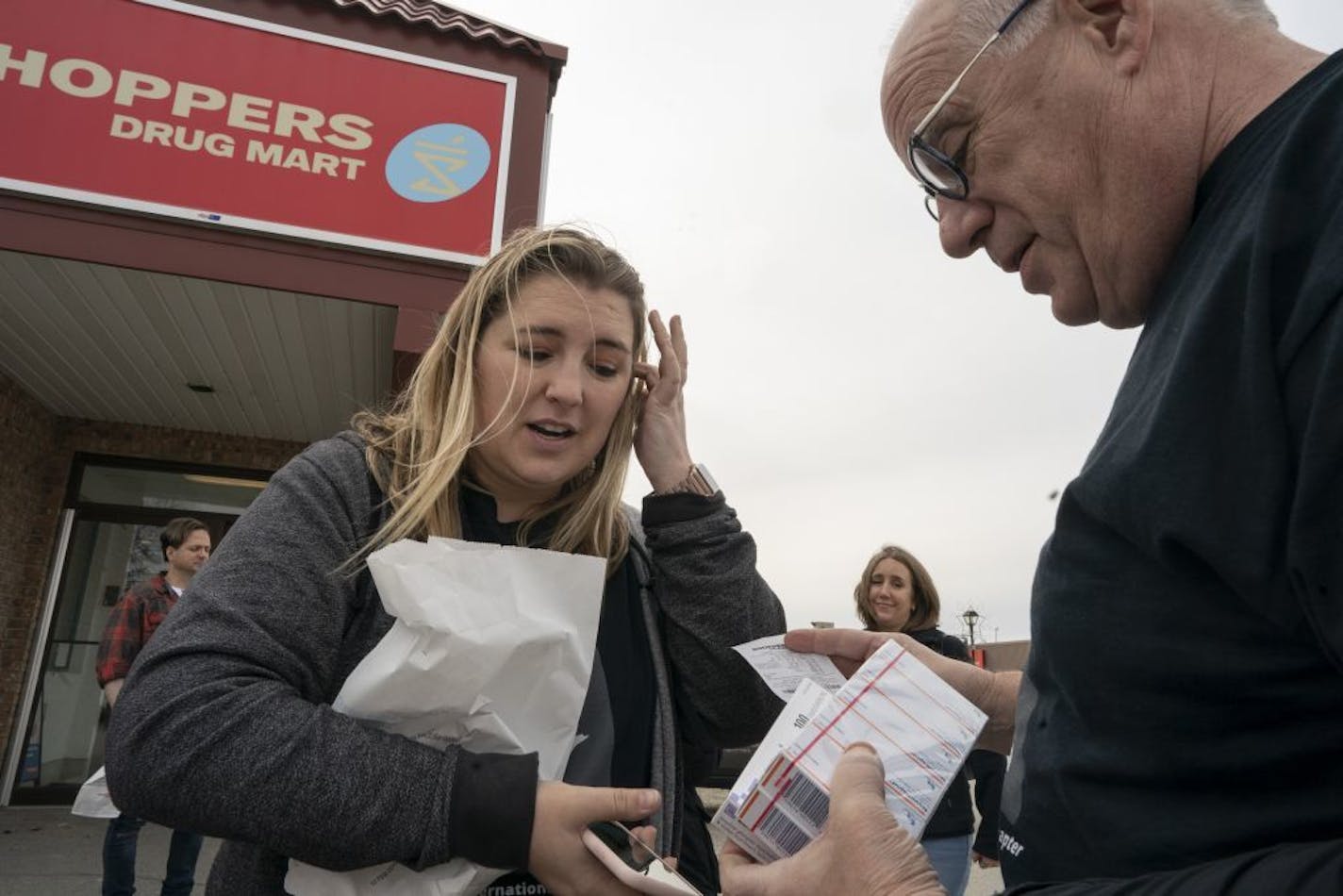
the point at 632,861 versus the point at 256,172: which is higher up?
the point at 256,172

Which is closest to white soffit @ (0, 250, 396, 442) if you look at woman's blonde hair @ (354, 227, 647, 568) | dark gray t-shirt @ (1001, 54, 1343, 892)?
woman's blonde hair @ (354, 227, 647, 568)

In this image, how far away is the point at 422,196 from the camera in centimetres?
495

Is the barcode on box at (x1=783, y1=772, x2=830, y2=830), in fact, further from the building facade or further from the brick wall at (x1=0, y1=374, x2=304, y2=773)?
the brick wall at (x1=0, y1=374, x2=304, y2=773)

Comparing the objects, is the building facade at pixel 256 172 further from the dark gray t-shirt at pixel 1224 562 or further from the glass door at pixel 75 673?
the dark gray t-shirt at pixel 1224 562

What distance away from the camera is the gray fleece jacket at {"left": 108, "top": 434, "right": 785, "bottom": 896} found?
973 mm

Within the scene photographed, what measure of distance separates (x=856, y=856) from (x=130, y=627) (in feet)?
16.9

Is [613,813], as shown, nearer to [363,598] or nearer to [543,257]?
[363,598]

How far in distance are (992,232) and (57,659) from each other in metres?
8.90

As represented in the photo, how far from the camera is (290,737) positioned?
984mm

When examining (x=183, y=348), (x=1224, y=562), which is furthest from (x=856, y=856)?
(x=183, y=348)

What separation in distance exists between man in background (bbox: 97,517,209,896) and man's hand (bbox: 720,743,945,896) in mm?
3558

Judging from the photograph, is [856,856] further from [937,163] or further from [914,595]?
[914,595]

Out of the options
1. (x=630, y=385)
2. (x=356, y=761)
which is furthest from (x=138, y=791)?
(x=630, y=385)

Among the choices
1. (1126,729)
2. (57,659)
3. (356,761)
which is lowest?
(57,659)
